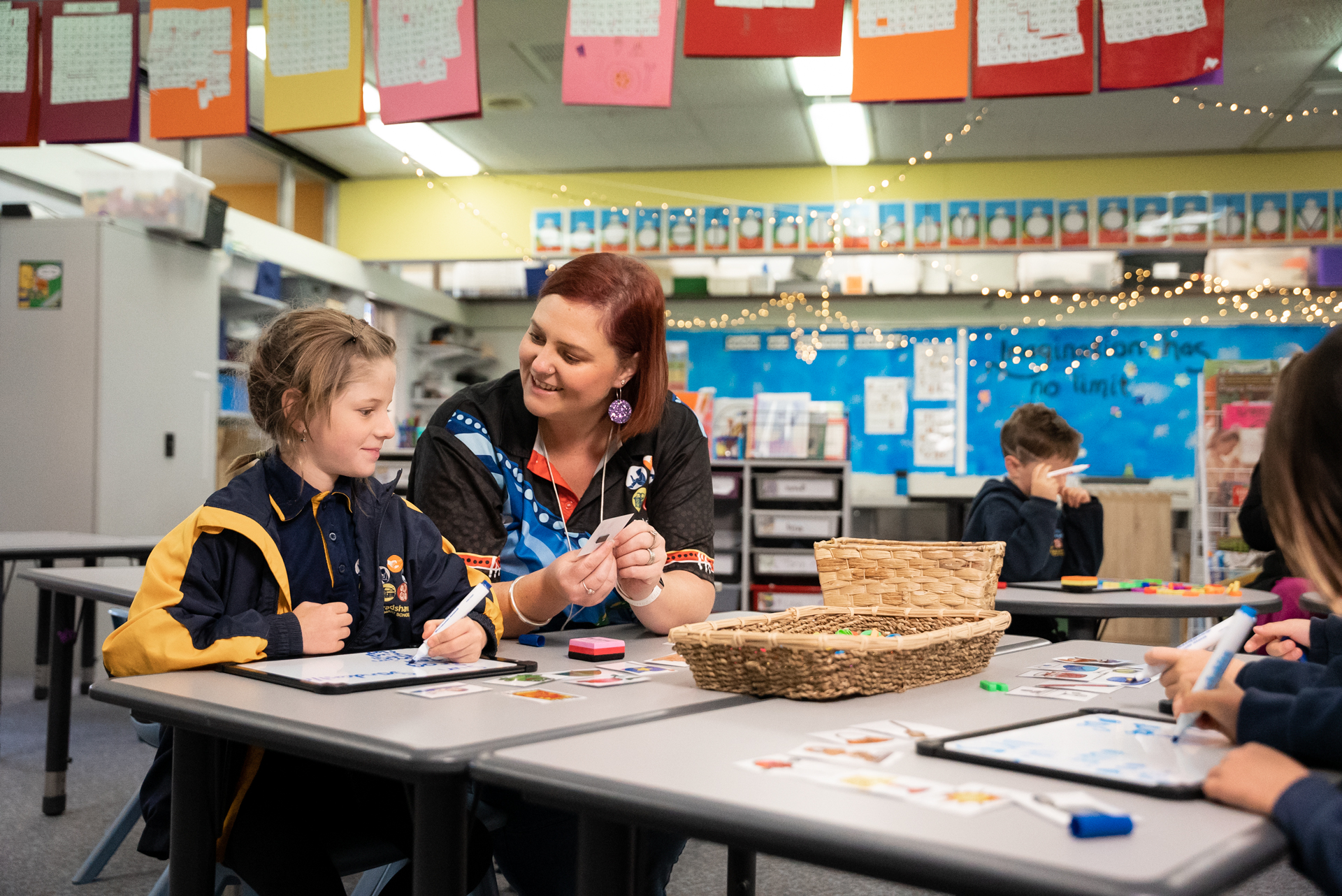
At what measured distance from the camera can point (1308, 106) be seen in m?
6.18

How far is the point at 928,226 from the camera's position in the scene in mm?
6352

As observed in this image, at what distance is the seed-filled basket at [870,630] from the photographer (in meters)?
1.03

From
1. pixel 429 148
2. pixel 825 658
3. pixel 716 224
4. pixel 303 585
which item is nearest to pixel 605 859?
pixel 825 658

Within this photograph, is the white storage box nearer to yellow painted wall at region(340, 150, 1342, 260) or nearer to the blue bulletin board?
yellow painted wall at region(340, 150, 1342, 260)

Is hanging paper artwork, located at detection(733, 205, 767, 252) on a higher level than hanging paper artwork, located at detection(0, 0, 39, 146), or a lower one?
higher

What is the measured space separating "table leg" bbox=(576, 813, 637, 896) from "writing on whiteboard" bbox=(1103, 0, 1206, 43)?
2.51 m

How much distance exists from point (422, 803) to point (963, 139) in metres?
6.72

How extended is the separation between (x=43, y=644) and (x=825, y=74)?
4708 mm

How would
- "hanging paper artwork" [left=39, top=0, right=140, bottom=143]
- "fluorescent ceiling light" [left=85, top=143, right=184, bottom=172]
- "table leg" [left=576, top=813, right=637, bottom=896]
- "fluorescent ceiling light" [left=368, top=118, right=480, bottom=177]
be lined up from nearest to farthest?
"table leg" [left=576, top=813, right=637, bottom=896]
"hanging paper artwork" [left=39, top=0, right=140, bottom=143]
"fluorescent ceiling light" [left=85, top=143, right=184, bottom=172]
"fluorescent ceiling light" [left=368, top=118, right=480, bottom=177]

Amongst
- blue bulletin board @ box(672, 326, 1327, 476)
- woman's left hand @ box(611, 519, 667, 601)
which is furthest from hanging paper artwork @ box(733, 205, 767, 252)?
woman's left hand @ box(611, 519, 667, 601)

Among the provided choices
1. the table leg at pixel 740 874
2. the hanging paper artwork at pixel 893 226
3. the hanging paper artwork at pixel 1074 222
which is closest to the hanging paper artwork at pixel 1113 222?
the hanging paper artwork at pixel 1074 222

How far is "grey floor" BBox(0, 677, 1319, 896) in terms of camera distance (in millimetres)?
2184

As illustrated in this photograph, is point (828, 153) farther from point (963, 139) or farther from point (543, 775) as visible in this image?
point (543, 775)

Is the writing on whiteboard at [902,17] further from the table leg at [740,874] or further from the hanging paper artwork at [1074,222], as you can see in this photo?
the hanging paper artwork at [1074,222]
